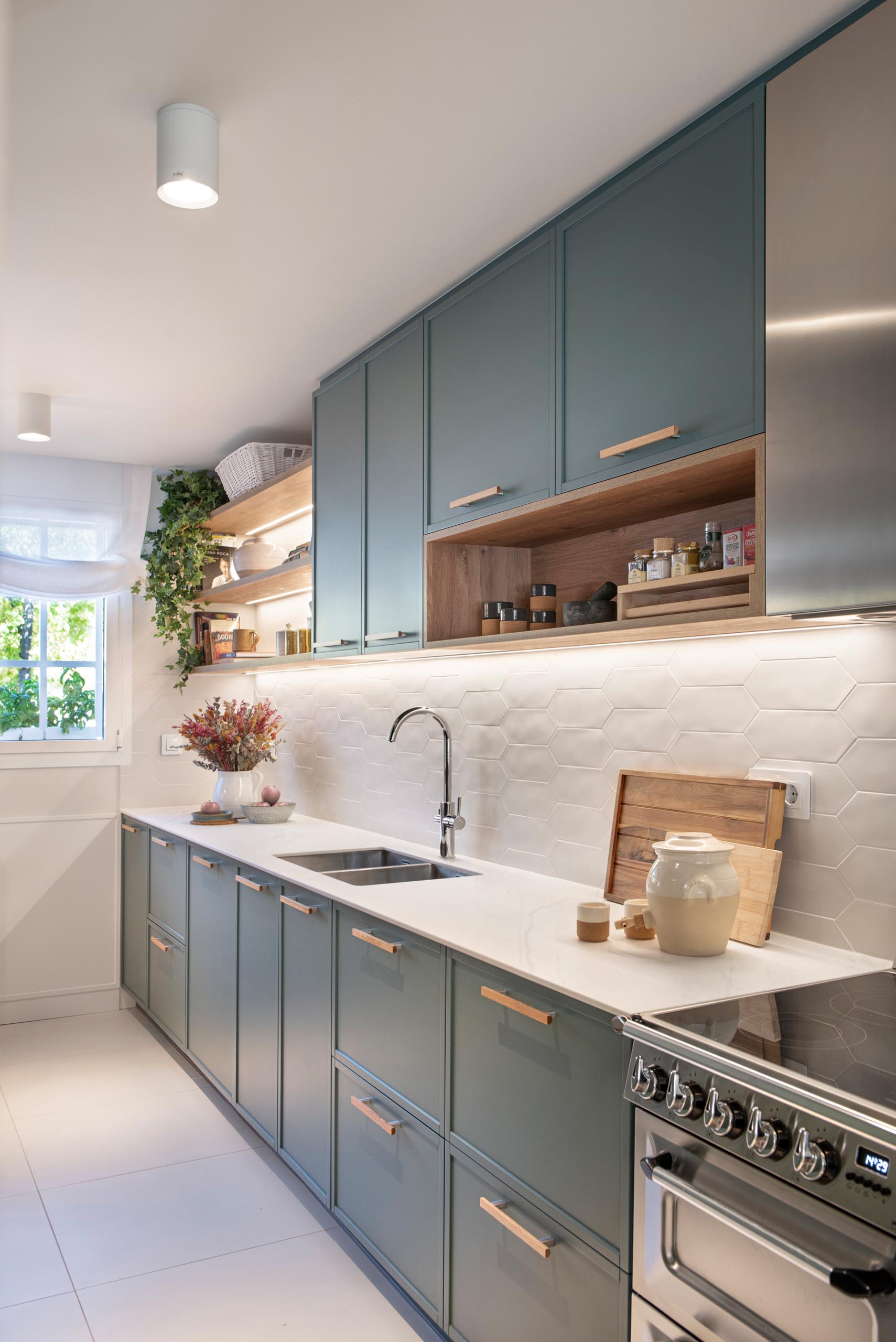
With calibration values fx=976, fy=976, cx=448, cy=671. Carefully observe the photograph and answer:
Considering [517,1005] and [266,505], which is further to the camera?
[266,505]

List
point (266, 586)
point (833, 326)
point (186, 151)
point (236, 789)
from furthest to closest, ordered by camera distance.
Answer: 1. point (266, 586)
2. point (236, 789)
3. point (186, 151)
4. point (833, 326)

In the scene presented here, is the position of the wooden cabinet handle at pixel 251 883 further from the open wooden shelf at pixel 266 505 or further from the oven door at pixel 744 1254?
the oven door at pixel 744 1254

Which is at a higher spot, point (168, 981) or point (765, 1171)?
point (765, 1171)

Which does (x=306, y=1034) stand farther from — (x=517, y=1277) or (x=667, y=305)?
(x=667, y=305)

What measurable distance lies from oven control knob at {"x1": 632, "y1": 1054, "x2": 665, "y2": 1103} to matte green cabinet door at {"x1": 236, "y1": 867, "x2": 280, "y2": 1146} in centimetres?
155

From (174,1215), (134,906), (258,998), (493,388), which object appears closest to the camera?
(493,388)

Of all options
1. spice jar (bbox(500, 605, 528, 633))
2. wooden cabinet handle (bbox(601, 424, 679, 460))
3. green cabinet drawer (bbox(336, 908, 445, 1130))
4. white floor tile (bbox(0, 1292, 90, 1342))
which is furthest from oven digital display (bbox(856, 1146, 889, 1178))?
white floor tile (bbox(0, 1292, 90, 1342))

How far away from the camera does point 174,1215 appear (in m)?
2.60

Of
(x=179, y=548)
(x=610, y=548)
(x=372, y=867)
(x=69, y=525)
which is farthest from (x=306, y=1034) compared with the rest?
(x=69, y=525)

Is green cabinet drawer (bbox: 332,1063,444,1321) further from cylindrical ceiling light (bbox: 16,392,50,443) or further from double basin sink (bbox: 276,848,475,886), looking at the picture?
cylindrical ceiling light (bbox: 16,392,50,443)

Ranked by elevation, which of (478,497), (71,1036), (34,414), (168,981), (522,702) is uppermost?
(34,414)

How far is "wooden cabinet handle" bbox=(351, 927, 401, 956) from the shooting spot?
2.13m

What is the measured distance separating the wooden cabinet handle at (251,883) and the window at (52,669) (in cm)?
182

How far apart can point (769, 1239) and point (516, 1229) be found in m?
0.64
